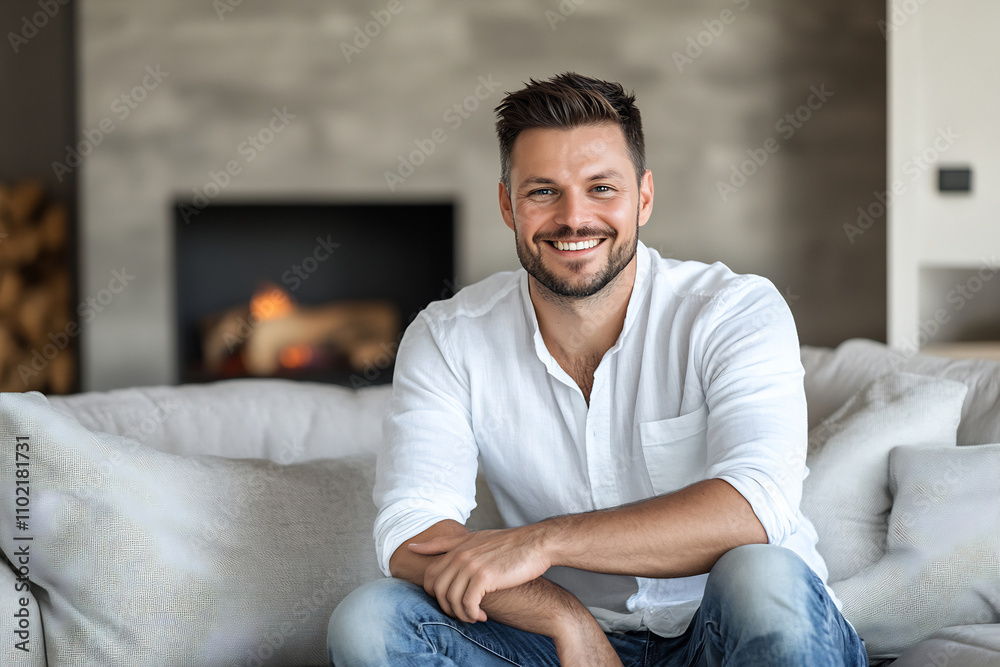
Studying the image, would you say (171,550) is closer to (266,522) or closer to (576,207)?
(266,522)

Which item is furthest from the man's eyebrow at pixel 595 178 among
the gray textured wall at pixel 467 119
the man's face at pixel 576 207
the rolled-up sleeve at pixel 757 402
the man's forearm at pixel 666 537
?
the gray textured wall at pixel 467 119

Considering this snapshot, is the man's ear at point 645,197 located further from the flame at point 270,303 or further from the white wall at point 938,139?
the flame at point 270,303

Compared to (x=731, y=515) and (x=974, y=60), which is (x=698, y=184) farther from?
(x=731, y=515)

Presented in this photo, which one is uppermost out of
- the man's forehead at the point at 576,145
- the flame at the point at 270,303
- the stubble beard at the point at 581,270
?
the man's forehead at the point at 576,145

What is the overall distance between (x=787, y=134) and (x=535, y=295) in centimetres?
302

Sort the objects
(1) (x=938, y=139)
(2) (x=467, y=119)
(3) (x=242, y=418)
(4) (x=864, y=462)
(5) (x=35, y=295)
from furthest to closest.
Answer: (2) (x=467, y=119)
(5) (x=35, y=295)
(1) (x=938, y=139)
(3) (x=242, y=418)
(4) (x=864, y=462)

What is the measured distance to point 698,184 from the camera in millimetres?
4059

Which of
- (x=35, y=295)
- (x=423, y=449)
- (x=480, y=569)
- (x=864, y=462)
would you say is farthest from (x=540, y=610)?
(x=35, y=295)

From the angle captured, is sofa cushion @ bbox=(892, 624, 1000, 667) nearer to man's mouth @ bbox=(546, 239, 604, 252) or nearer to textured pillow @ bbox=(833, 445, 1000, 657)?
textured pillow @ bbox=(833, 445, 1000, 657)

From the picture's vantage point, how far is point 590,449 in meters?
1.36

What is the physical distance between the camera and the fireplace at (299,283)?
13.4 feet

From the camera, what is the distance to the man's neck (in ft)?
4.67

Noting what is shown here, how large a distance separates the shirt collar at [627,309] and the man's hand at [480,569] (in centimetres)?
32

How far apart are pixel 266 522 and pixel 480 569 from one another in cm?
43
